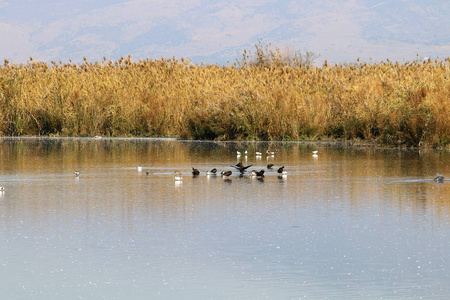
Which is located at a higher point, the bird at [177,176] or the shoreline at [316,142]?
the shoreline at [316,142]

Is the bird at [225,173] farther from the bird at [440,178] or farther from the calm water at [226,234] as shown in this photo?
the bird at [440,178]

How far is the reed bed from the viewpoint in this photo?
73.4 ft

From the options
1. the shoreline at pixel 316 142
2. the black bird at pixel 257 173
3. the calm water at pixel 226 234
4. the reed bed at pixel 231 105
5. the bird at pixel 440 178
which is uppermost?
the reed bed at pixel 231 105

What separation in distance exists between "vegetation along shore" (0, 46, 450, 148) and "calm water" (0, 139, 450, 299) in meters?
6.19

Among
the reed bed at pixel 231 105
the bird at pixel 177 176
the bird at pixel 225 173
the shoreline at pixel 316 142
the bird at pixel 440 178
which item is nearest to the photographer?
the bird at pixel 440 178

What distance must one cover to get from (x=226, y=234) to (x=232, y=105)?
1703 centimetres

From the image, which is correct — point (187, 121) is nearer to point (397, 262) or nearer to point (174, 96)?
point (174, 96)

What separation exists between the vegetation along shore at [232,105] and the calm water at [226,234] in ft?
20.3

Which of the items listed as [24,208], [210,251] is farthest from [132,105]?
[210,251]

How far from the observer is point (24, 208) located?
10734mm

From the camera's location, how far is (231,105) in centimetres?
2567

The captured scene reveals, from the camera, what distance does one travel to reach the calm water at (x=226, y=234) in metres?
6.62

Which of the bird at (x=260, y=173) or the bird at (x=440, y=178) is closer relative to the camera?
the bird at (x=440, y=178)

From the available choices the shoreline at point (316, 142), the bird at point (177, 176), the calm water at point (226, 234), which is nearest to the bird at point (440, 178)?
the calm water at point (226, 234)
